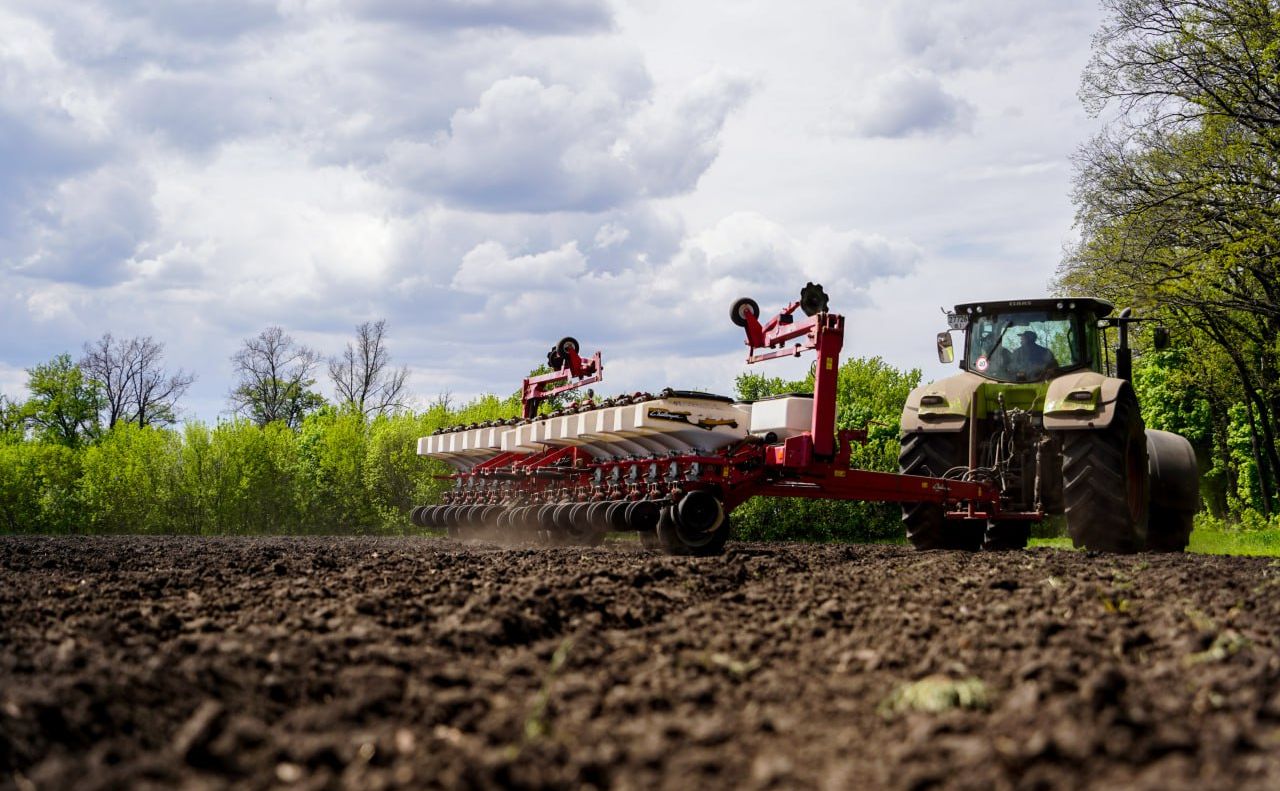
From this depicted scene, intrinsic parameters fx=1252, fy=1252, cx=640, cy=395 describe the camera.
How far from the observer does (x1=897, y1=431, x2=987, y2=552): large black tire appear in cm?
1178

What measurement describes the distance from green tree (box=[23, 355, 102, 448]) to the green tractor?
43.2 meters

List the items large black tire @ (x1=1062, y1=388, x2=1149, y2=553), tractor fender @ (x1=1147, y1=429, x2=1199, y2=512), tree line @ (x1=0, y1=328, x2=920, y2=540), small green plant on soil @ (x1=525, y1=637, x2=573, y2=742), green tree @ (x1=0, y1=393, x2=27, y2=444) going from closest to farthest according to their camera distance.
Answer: small green plant on soil @ (x1=525, y1=637, x2=573, y2=742)
large black tire @ (x1=1062, y1=388, x2=1149, y2=553)
tractor fender @ (x1=1147, y1=429, x2=1199, y2=512)
tree line @ (x1=0, y1=328, x2=920, y2=540)
green tree @ (x1=0, y1=393, x2=27, y2=444)

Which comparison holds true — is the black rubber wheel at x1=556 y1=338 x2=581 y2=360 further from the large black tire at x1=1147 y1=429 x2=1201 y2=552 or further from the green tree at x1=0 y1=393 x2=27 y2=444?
the green tree at x1=0 y1=393 x2=27 y2=444

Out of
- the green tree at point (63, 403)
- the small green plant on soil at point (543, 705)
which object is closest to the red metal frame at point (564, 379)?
the small green plant on soil at point (543, 705)

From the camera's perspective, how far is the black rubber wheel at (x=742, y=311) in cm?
1188

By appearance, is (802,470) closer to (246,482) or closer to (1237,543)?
(1237,543)

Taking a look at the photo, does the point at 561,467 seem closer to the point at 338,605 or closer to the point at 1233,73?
the point at 338,605

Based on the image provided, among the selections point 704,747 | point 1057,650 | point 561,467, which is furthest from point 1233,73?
point 704,747

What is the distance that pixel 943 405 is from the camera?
11.6 meters

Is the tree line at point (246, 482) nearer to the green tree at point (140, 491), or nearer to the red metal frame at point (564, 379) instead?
the green tree at point (140, 491)

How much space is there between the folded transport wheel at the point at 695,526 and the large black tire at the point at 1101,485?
2.93 meters

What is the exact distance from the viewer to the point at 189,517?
2511 cm

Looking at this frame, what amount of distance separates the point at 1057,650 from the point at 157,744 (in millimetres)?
3251

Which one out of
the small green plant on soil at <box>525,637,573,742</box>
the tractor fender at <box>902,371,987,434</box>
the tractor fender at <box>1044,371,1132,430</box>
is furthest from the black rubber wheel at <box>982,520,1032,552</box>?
the small green plant on soil at <box>525,637,573,742</box>
